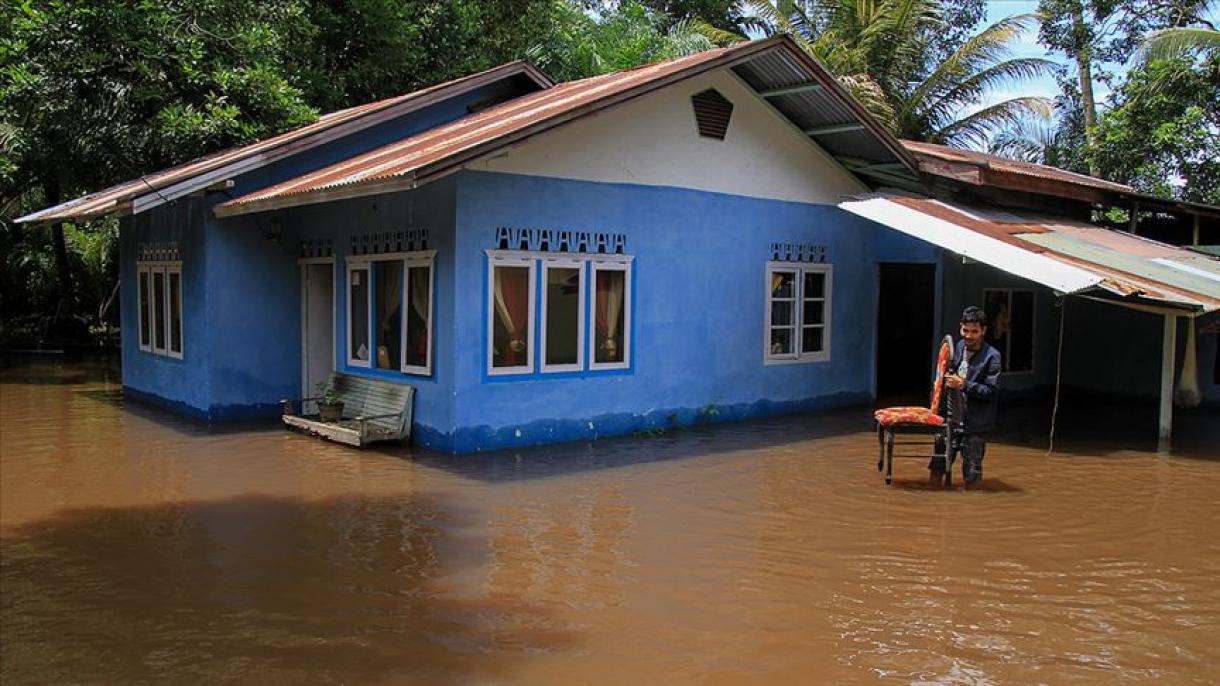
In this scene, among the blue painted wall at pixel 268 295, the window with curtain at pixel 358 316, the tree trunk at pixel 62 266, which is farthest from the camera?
the tree trunk at pixel 62 266

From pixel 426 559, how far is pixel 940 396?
4994 mm

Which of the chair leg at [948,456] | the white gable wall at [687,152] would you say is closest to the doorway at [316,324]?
the white gable wall at [687,152]

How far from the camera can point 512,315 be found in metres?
10.3

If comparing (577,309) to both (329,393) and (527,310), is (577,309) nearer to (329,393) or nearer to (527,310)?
(527,310)

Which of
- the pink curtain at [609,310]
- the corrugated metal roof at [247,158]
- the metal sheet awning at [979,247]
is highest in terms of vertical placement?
the corrugated metal roof at [247,158]

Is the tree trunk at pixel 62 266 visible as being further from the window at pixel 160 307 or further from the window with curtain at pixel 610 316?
the window with curtain at pixel 610 316

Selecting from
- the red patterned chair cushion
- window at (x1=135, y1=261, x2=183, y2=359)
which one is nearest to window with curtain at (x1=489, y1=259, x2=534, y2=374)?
the red patterned chair cushion

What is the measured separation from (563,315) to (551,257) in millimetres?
667

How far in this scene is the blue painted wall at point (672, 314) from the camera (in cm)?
1002

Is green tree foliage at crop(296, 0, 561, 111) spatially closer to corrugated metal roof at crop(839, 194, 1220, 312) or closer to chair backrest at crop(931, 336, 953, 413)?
corrugated metal roof at crop(839, 194, 1220, 312)

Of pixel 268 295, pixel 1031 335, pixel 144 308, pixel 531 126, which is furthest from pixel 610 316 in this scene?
pixel 1031 335

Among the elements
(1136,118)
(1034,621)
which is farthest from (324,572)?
(1136,118)

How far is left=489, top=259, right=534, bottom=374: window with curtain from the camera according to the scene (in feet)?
33.4

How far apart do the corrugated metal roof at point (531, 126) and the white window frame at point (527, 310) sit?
1.33m
